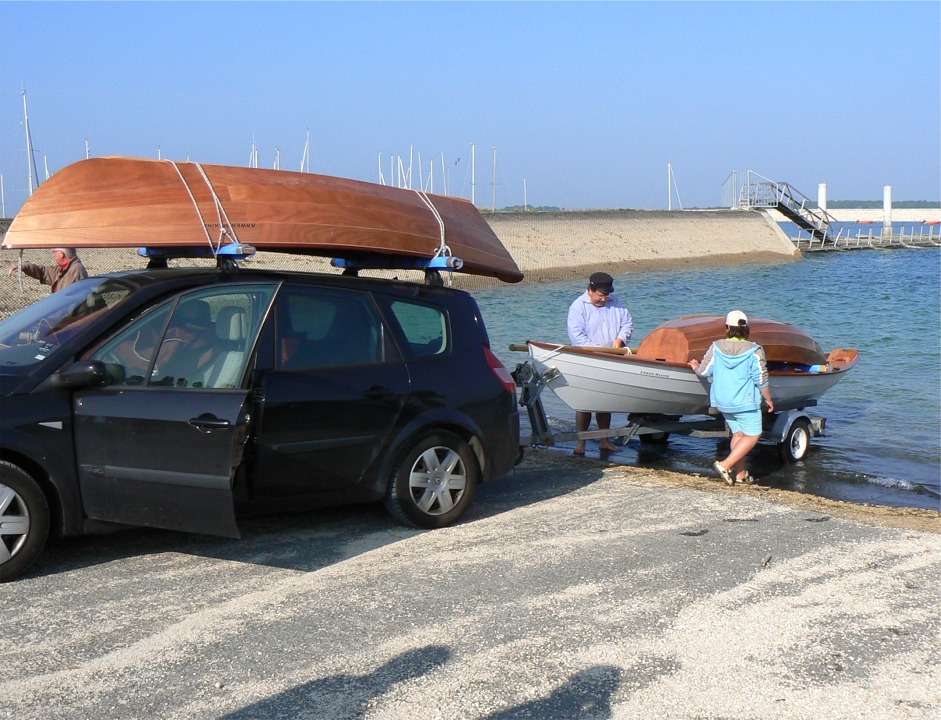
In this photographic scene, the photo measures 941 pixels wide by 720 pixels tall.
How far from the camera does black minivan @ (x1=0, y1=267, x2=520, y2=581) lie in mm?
5688

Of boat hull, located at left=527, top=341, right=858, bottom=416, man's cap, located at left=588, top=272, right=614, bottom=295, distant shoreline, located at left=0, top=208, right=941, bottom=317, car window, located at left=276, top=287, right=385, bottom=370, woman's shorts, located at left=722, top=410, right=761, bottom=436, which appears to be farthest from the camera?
distant shoreline, located at left=0, top=208, right=941, bottom=317

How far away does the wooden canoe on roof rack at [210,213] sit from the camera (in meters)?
6.71

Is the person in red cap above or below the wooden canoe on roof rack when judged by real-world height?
below

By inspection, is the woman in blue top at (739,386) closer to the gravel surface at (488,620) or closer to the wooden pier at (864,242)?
the gravel surface at (488,620)

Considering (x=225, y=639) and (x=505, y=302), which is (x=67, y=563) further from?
(x=505, y=302)

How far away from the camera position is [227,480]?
220 inches

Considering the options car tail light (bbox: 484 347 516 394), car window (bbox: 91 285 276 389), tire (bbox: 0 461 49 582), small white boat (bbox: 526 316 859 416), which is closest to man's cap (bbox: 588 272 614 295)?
small white boat (bbox: 526 316 859 416)

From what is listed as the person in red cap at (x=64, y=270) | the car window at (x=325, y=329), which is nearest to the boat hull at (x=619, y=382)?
the car window at (x=325, y=329)

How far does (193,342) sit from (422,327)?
1.72 metres

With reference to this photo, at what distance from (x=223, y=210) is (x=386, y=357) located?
Answer: 1479 mm

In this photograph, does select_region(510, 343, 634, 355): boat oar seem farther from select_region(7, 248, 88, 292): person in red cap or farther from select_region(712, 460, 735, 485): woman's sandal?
select_region(7, 248, 88, 292): person in red cap

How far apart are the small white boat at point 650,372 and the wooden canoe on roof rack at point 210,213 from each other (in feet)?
8.49

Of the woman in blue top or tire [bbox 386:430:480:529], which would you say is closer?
tire [bbox 386:430:480:529]

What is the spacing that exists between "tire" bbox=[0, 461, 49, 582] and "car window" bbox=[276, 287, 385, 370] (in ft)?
5.26
